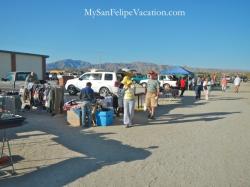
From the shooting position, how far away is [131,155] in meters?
7.37

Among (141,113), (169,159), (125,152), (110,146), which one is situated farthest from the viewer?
(141,113)

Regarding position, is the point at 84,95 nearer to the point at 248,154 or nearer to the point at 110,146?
the point at 110,146

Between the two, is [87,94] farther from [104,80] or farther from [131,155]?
[104,80]

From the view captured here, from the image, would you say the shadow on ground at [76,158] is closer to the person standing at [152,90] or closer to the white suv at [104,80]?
the person standing at [152,90]

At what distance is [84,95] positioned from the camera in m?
11.3

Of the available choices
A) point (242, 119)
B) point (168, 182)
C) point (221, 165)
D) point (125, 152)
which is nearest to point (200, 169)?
point (221, 165)

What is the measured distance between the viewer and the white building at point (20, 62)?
34.0 meters

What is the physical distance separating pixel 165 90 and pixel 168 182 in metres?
18.3

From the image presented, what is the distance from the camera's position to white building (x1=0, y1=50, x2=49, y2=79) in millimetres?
34000

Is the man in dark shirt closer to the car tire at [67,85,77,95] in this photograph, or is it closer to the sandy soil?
the sandy soil

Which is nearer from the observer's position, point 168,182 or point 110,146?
point 168,182

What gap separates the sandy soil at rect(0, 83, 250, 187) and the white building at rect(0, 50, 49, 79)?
80.2 feet

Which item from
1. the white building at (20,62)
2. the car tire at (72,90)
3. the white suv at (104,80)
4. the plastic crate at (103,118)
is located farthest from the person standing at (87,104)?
the white building at (20,62)

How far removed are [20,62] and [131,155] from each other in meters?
31.9
